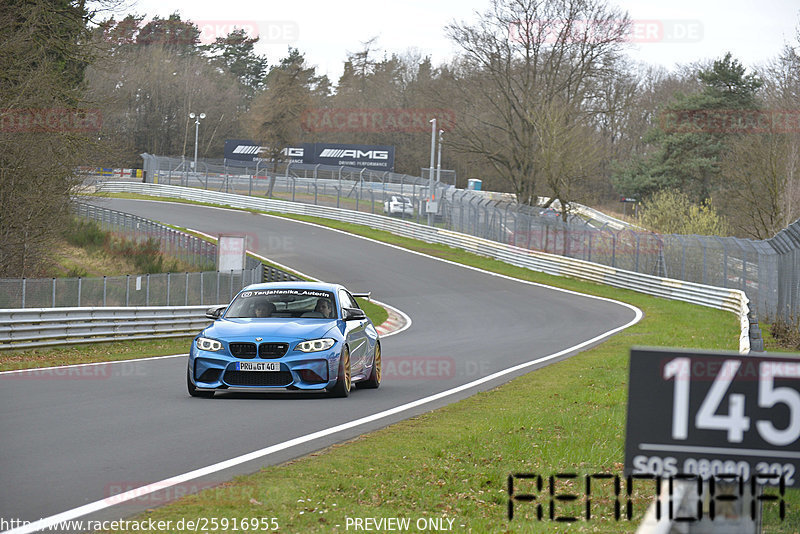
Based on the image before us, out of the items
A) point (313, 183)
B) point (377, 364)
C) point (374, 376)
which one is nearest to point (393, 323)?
point (377, 364)

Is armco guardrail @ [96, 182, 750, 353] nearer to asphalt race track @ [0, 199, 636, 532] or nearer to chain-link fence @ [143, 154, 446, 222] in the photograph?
chain-link fence @ [143, 154, 446, 222]

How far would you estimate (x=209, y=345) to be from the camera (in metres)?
12.7

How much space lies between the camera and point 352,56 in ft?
389

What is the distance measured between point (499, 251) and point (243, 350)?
129 feet

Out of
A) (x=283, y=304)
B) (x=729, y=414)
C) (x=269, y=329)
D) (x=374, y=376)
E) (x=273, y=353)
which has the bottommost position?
(x=374, y=376)

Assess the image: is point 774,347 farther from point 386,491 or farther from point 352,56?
point 352,56

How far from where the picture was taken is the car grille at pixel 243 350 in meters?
12.6

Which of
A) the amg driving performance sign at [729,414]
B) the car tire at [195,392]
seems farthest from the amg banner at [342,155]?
the amg driving performance sign at [729,414]

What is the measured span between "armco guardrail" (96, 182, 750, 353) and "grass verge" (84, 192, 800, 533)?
14.4 meters

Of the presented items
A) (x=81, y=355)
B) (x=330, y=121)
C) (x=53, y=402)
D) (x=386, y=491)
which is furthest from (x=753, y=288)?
(x=330, y=121)

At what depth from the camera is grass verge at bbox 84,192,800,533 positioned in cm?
650

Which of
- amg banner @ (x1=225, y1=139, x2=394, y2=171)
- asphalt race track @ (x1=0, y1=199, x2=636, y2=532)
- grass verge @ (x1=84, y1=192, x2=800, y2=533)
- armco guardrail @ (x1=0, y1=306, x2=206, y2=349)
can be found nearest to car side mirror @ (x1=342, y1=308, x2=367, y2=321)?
asphalt race track @ (x1=0, y1=199, x2=636, y2=532)

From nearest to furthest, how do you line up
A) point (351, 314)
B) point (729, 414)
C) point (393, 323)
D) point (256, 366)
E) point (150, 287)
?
point (729, 414) → point (256, 366) → point (351, 314) → point (150, 287) → point (393, 323)

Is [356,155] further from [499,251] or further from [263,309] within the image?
[263,309]
